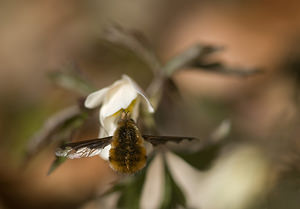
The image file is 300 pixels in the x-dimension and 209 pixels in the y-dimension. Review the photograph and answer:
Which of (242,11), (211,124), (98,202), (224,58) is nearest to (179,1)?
(242,11)

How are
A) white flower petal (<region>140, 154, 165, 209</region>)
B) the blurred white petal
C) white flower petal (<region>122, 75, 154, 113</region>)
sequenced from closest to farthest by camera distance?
1. white flower petal (<region>122, 75, 154, 113</region>)
2. white flower petal (<region>140, 154, 165, 209</region>)
3. the blurred white petal

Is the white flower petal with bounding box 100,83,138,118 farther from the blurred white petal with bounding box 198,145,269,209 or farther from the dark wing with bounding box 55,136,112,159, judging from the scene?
the blurred white petal with bounding box 198,145,269,209

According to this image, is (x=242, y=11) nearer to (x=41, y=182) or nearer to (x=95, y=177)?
(x=95, y=177)

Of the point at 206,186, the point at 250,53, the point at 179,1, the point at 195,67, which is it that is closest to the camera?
the point at 195,67

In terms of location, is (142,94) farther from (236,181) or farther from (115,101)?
(236,181)

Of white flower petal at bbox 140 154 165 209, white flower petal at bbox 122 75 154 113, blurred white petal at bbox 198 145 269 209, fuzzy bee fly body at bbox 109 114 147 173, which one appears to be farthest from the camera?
blurred white petal at bbox 198 145 269 209

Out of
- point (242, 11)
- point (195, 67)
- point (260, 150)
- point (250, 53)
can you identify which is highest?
point (195, 67)

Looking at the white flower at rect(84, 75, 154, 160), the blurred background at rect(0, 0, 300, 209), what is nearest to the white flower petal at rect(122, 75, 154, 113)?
the white flower at rect(84, 75, 154, 160)
